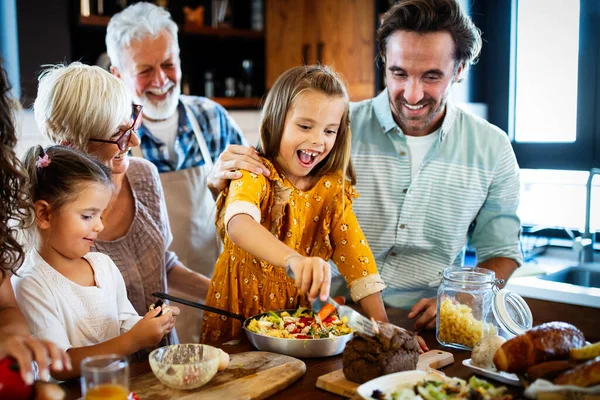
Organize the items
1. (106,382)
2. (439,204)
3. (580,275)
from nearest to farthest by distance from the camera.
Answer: (106,382) < (439,204) < (580,275)

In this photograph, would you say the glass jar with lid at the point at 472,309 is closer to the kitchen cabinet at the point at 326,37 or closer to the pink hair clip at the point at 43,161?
the pink hair clip at the point at 43,161

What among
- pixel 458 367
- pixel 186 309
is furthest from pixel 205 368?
pixel 186 309

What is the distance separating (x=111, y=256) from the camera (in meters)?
1.85

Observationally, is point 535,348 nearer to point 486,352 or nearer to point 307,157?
point 486,352

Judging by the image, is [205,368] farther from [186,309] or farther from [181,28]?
[181,28]

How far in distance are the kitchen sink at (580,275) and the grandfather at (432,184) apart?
851 millimetres

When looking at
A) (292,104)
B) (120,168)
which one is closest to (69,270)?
(120,168)

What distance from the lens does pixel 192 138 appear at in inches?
109

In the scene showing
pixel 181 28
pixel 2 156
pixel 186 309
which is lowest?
pixel 186 309

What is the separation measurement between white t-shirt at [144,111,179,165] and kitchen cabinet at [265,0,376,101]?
1.51m

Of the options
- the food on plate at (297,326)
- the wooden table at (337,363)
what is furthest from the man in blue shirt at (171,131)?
the food on plate at (297,326)

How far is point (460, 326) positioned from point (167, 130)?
1.67m

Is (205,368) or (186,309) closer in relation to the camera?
(205,368)

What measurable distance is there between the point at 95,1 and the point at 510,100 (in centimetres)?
259
